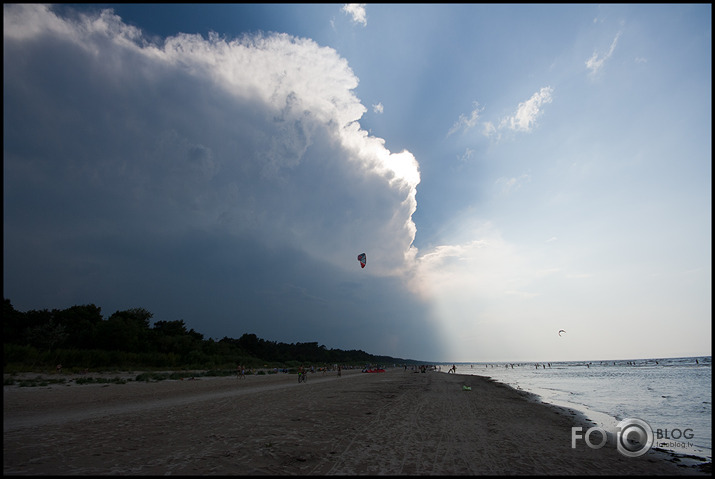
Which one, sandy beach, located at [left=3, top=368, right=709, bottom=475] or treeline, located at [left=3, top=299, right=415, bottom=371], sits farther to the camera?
treeline, located at [left=3, top=299, right=415, bottom=371]

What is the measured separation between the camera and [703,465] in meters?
9.71

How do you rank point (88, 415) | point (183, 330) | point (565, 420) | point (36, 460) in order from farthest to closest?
1. point (183, 330)
2. point (565, 420)
3. point (88, 415)
4. point (36, 460)

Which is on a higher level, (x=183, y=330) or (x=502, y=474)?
(x=183, y=330)

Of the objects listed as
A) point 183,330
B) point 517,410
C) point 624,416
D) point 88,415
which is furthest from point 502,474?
point 183,330

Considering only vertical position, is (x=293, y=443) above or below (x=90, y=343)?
below

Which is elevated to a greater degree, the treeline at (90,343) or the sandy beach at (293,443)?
the treeline at (90,343)

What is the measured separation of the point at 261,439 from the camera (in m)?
9.97

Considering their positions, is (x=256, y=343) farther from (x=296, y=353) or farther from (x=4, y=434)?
(x=4, y=434)

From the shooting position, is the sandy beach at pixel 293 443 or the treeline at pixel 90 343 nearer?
the sandy beach at pixel 293 443

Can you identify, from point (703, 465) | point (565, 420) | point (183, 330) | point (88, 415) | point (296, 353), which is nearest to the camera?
point (703, 465)

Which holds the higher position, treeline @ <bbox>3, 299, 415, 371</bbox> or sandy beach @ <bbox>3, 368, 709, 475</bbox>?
treeline @ <bbox>3, 299, 415, 371</bbox>

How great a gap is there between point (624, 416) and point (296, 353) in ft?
386

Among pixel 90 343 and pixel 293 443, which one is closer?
pixel 293 443

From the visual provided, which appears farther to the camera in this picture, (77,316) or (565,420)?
(77,316)
